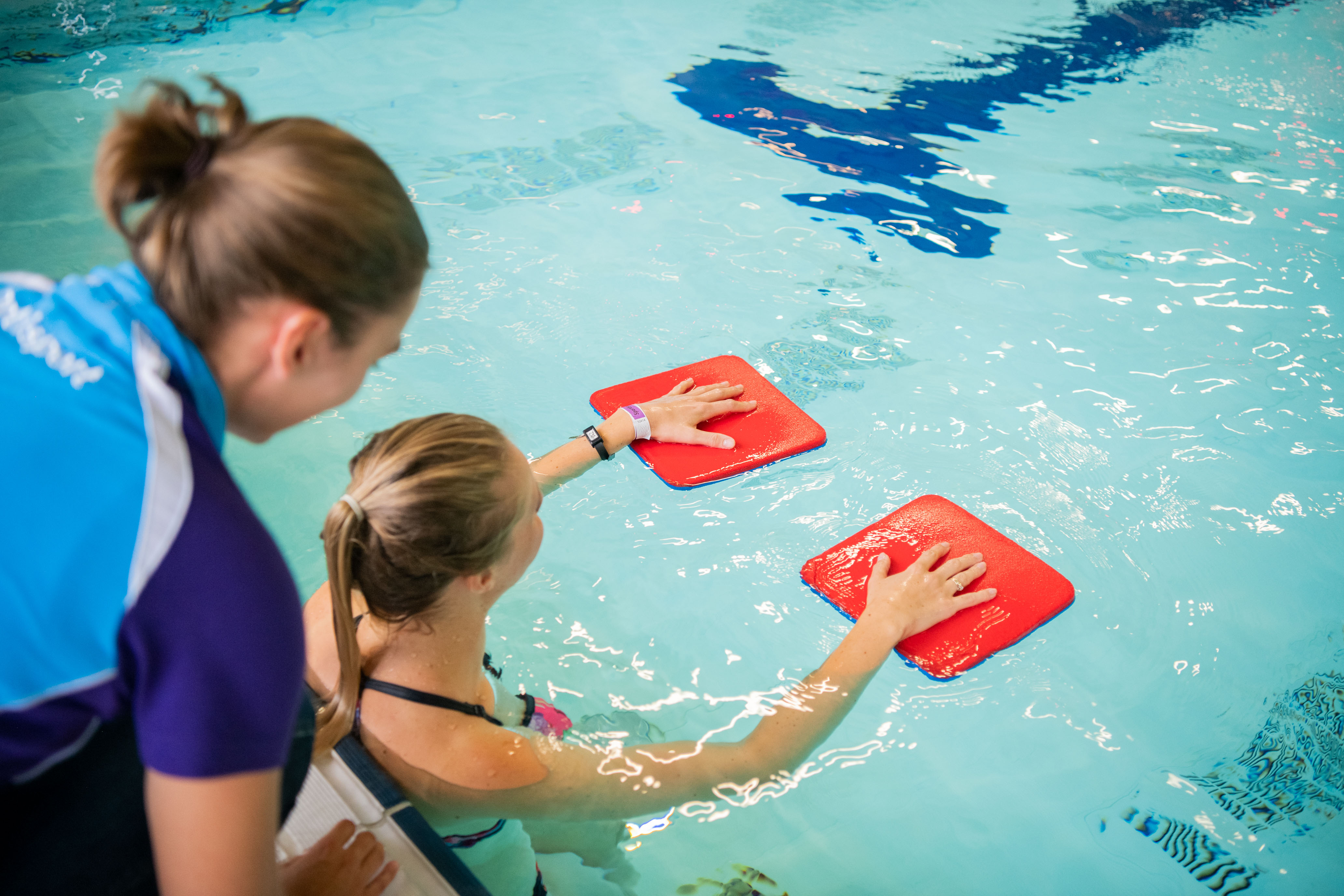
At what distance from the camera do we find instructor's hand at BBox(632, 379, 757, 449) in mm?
2693

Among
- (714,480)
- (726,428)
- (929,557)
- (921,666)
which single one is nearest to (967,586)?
(929,557)

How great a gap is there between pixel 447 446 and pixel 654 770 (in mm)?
785

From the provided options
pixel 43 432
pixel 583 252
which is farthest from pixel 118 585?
pixel 583 252

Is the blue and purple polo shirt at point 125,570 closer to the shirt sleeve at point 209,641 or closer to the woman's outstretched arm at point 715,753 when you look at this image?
the shirt sleeve at point 209,641

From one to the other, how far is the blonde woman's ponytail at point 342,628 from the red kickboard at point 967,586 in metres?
1.29

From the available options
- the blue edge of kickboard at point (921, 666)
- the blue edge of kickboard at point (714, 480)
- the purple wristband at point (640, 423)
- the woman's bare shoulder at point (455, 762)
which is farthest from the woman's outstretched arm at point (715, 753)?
the purple wristband at point (640, 423)

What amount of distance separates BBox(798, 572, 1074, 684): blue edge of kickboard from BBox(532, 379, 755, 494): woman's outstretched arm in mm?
583

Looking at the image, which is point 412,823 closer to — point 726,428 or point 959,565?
point 959,565

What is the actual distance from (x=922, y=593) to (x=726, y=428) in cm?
90

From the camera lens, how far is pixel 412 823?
1.41 m

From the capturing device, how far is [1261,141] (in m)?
5.65

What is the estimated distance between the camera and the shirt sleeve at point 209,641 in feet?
2.44

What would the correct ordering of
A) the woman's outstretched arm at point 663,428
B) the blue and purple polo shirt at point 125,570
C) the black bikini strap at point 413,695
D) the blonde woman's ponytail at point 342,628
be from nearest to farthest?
1. the blue and purple polo shirt at point 125,570
2. the blonde woman's ponytail at point 342,628
3. the black bikini strap at point 413,695
4. the woman's outstretched arm at point 663,428

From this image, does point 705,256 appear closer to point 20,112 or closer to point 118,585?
point 118,585
